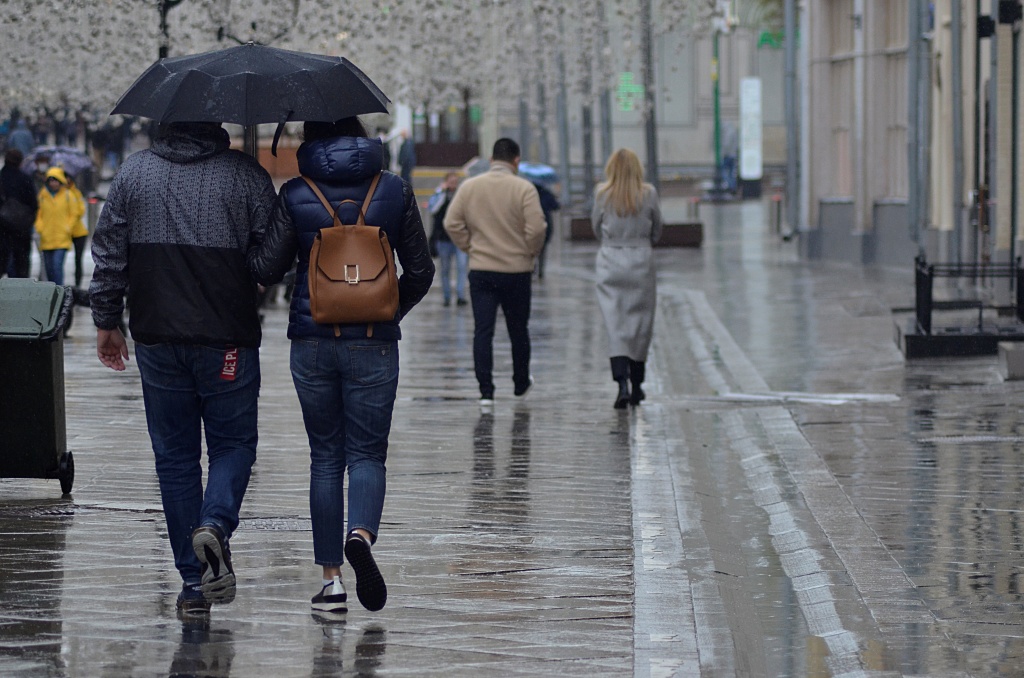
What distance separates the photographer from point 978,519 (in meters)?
7.91

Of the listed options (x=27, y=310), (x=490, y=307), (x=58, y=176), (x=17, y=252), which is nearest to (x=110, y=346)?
(x=27, y=310)

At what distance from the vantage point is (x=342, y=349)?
595 cm

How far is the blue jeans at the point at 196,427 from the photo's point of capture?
19.6 ft

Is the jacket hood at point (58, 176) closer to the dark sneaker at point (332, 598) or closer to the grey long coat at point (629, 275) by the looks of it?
the grey long coat at point (629, 275)

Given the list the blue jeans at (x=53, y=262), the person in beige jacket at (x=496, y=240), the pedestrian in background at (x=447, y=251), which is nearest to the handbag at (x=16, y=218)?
the blue jeans at (x=53, y=262)

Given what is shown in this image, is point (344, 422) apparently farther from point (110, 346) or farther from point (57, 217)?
point (57, 217)

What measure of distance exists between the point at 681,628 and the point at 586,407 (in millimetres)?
Answer: 6082

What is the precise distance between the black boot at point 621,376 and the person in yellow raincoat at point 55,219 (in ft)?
31.8

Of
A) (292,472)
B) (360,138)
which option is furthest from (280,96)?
(292,472)

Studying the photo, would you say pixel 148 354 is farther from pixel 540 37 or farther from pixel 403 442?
pixel 540 37

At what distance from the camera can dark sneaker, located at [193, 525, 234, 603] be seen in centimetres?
579

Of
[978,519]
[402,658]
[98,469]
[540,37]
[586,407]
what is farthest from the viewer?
[540,37]

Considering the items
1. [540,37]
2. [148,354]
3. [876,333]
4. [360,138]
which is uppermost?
[540,37]

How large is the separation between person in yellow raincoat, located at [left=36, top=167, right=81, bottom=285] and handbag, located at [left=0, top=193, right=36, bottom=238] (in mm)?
674
